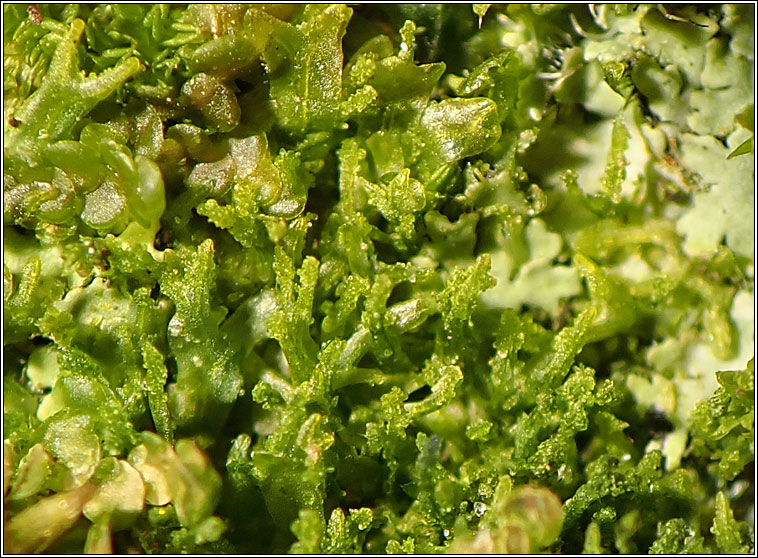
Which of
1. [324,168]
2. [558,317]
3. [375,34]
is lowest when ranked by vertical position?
[558,317]

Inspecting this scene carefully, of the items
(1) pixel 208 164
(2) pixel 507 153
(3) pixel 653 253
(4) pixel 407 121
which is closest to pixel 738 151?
(3) pixel 653 253

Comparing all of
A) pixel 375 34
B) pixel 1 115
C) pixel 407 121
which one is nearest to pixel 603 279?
pixel 407 121

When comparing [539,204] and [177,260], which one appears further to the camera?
[539,204]

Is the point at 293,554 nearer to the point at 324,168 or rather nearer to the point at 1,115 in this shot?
the point at 324,168

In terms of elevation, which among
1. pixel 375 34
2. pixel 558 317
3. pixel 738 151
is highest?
pixel 375 34

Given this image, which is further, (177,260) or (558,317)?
(558,317)

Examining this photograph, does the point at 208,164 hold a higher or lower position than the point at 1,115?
lower
